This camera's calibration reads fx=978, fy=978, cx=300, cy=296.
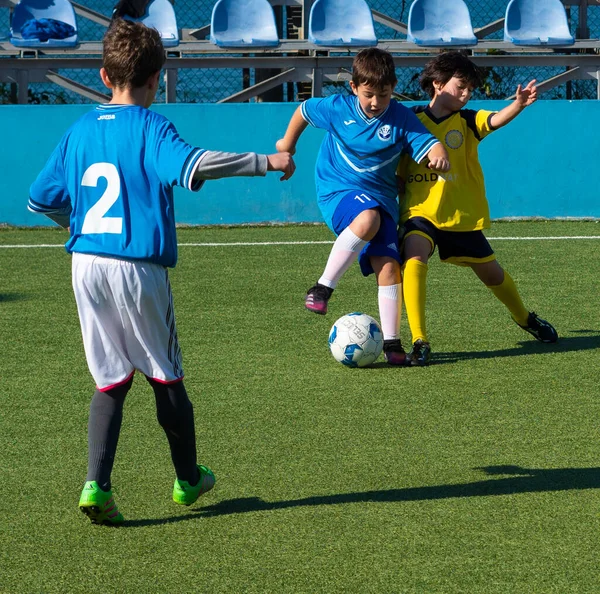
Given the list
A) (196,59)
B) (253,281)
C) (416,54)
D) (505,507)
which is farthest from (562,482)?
(416,54)

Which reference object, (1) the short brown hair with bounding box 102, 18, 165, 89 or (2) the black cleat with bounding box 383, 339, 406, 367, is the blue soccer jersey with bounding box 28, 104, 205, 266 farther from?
(2) the black cleat with bounding box 383, 339, 406, 367

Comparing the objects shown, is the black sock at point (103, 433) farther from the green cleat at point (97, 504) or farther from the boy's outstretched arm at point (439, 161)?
the boy's outstretched arm at point (439, 161)

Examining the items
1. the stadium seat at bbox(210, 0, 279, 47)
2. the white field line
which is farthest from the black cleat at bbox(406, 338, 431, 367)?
the stadium seat at bbox(210, 0, 279, 47)

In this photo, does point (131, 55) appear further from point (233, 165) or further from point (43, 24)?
point (43, 24)

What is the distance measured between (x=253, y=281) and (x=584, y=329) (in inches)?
97.0

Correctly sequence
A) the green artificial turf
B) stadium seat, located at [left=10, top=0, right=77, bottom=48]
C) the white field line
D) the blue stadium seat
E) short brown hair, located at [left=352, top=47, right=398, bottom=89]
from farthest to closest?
the blue stadium seat
stadium seat, located at [left=10, top=0, right=77, bottom=48]
the white field line
short brown hair, located at [left=352, top=47, right=398, bottom=89]
the green artificial turf

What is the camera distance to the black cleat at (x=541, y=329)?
5.20m

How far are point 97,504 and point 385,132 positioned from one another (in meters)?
2.49

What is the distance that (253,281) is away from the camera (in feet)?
23.1

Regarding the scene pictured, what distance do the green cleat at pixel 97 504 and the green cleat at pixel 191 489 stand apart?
0.21 m

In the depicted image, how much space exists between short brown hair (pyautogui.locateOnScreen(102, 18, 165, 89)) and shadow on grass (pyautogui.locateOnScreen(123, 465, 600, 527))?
4.36 ft

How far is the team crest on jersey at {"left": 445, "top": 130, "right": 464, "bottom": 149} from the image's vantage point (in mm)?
4984

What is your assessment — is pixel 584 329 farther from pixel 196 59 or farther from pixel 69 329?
pixel 196 59

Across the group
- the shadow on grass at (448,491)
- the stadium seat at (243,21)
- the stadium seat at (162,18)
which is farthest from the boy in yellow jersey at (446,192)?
the stadium seat at (162,18)
